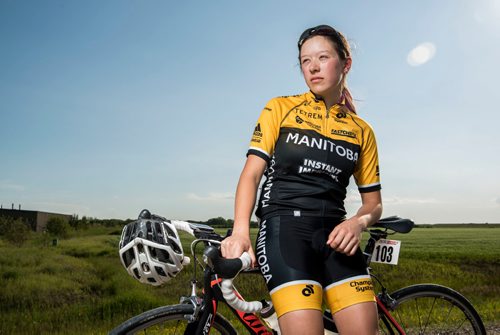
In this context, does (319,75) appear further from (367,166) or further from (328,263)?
(328,263)

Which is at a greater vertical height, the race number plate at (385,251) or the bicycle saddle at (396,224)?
the bicycle saddle at (396,224)

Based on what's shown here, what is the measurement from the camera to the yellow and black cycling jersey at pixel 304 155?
2.89m

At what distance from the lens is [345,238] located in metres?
2.79

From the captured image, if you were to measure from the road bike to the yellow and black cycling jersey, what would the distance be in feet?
1.68

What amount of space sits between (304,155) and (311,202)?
1.00ft

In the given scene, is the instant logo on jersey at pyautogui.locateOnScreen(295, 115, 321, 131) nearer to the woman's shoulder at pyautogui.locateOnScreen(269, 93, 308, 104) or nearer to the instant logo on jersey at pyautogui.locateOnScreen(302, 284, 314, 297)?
the woman's shoulder at pyautogui.locateOnScreen(269, 93, 308, 104)

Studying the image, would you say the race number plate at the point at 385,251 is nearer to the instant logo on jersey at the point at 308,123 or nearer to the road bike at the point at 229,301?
the road bike at the point at 229,301

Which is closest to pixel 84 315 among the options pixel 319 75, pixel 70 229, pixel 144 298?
pixel 144 298

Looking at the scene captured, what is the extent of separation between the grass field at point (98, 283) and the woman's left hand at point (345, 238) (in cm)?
804

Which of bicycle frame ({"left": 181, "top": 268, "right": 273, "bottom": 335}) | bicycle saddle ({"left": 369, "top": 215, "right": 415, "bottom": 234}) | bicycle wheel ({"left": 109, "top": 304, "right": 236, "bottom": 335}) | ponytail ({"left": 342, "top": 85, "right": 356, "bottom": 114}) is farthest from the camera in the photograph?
bicycle saddle ({"left": 369, "top": 215, "right": 415, "bottom": 234})

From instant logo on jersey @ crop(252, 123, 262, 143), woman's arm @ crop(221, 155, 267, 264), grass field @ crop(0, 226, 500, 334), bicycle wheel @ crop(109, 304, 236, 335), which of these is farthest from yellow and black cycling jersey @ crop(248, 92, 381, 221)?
grass field @ crop(0, 226, 500, 334)

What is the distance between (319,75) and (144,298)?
65.5ft

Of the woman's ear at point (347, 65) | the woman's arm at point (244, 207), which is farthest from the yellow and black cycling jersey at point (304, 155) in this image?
the woman's ear at point (347, 65)

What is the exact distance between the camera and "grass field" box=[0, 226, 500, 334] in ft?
58.3
